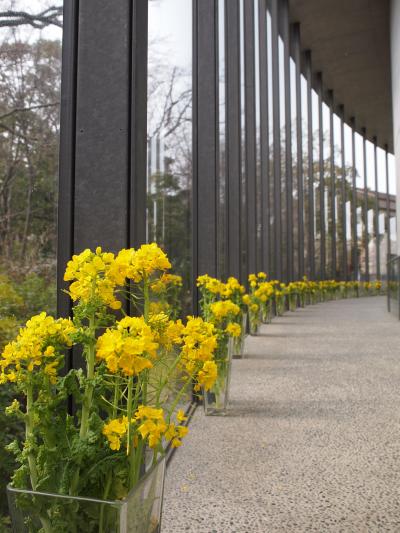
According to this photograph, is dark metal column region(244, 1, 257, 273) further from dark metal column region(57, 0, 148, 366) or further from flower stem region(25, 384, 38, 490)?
flower stem region(25, 384, 38, 490)

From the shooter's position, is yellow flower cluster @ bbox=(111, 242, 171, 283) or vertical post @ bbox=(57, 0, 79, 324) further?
vertical post @ bbox=(57, 0, 79, 324)

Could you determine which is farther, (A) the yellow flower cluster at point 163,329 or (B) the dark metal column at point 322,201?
(B) the dark metal column at point 322,201

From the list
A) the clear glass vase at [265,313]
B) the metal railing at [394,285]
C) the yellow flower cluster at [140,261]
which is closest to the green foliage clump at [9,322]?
the yellow flower cluster at [140,261]

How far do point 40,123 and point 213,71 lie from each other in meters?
2.82

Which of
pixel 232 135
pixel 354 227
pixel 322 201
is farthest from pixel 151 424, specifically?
pixel 354 227

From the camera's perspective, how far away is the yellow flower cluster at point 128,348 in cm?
82

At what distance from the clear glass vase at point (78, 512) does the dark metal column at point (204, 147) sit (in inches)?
102

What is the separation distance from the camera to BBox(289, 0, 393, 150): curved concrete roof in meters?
11.8

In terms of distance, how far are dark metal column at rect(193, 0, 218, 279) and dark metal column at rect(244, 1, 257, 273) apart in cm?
313

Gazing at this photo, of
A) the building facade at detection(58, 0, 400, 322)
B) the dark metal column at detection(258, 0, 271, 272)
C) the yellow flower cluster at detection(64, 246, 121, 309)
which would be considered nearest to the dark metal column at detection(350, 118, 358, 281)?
the building facade at detection(58, 0, 400, 322)

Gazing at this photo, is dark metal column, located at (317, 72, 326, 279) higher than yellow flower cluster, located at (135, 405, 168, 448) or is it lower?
higher

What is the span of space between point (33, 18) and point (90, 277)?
0.67 metres

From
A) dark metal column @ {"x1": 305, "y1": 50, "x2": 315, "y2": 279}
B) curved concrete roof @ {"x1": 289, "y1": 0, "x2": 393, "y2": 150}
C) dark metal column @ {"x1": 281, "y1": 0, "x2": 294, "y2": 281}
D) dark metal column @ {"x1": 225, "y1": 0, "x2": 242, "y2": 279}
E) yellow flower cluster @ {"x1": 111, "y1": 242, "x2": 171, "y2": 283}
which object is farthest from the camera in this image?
dark metal column @ {"x1": 305, "y1": 50, "x2": 315, "y2": 279}

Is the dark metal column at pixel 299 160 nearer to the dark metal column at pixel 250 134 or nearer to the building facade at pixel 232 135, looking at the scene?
the building facade at pixel 232 135
